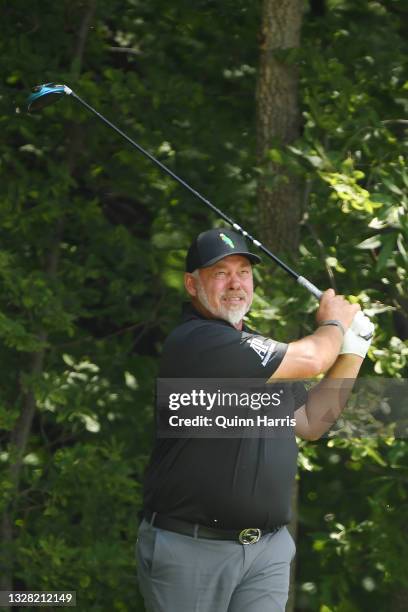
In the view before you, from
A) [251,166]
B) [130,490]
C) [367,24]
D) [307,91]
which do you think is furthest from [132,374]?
[367,24]

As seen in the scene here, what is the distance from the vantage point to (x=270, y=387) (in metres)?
3.71

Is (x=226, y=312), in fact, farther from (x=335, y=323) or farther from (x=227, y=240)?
(x=335, y=323)

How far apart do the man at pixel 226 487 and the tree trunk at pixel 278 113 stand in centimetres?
165

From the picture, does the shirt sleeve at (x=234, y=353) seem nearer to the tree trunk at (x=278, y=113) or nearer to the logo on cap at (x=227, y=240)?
the logo on cap at (x=227, y=240)

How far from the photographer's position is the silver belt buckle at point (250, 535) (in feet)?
11.9

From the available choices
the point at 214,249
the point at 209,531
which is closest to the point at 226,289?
the point at 214,249

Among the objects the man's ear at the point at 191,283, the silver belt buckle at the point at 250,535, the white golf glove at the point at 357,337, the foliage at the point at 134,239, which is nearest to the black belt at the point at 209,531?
the silver belt buckle at the point at 250,535

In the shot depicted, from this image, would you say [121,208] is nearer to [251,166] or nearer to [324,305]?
[251,166]

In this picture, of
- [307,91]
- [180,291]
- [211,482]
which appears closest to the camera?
[211,482]

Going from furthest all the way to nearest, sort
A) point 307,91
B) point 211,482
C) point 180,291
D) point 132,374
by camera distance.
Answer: point 132,374 → point 180,291 → point 307,91 → point 211,482

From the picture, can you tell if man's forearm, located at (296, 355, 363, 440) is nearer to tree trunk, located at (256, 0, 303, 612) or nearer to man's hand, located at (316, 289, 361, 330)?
man's hand, located at (316, 289, 361, 330)

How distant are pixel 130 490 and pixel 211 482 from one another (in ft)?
6.66

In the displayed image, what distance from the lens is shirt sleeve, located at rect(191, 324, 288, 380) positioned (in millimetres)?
3523

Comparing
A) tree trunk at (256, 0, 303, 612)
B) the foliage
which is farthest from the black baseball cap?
tree trunk at (256, 0, 303, 612)
